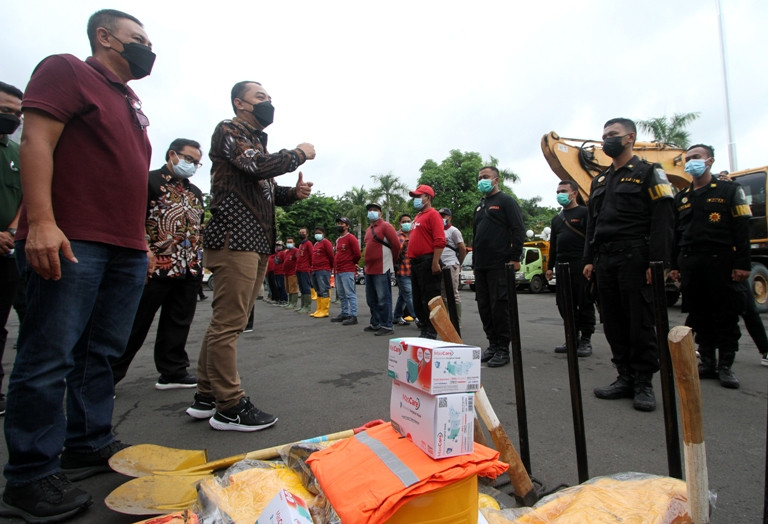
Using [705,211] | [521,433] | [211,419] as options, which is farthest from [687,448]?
[705,211]

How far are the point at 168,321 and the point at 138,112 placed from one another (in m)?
1.97

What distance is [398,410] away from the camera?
1.50 metres

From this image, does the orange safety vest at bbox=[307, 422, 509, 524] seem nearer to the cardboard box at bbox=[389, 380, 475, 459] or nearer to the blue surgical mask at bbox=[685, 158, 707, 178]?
the cardboard box at bbox=[389, 380, 475, 459]

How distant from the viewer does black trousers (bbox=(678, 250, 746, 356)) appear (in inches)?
141

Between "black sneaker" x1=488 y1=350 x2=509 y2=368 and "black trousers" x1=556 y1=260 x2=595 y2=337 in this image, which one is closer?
"black sneaker" x1=488 y1=350 x2=509 y2=368

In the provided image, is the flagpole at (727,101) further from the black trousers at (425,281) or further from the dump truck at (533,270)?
the black trousers at (425,281)

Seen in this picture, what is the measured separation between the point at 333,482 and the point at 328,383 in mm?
2343

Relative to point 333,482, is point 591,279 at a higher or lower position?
higher

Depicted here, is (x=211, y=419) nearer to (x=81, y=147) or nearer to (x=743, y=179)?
(x=81, y=147)

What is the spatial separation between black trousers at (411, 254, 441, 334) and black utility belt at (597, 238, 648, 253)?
2407 millimetres

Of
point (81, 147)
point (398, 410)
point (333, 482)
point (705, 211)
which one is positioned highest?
point (81, 147)

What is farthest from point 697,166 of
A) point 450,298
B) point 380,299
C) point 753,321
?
point 380,299

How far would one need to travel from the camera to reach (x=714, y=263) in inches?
144

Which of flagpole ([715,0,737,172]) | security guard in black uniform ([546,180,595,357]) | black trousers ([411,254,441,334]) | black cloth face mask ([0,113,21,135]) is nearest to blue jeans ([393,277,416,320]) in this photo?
black trousers ([411,254,441,334])
